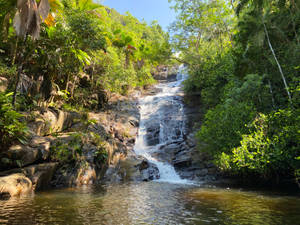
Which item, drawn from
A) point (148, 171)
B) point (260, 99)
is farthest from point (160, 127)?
point (260, 99)

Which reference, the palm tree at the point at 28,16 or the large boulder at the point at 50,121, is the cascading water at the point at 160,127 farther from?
the palm tree at the point at 28,16

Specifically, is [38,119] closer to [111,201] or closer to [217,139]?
[111,201]

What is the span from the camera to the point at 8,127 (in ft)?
26.9

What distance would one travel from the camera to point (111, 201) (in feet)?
22.9

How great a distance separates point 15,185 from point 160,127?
13.6m

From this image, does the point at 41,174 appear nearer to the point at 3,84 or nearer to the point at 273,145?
the point at 3,84

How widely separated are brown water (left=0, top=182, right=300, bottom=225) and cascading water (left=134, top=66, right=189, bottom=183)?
663 centimetres

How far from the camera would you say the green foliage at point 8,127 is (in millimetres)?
8250

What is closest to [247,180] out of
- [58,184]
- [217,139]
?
[217,139]

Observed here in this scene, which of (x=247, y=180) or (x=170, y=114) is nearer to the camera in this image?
(x=247, y=180)

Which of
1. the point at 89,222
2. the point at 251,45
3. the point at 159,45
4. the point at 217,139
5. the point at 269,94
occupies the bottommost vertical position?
the point at 89,222

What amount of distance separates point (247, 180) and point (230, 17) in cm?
1585

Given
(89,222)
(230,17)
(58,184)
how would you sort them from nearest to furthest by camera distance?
(89,222) → (58,184) → (230,17)

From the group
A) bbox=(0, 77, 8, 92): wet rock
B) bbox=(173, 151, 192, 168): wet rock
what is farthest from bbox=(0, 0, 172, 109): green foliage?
bbox=(173, 151, 192, 168): wet rock
